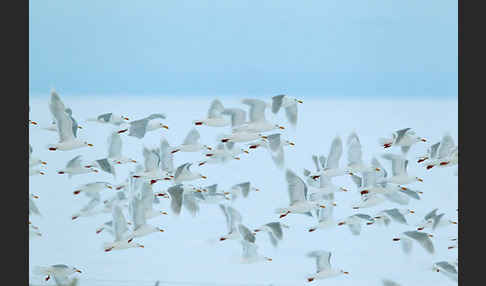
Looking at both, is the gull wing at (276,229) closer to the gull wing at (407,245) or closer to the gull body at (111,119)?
the gull wing at (407,245)

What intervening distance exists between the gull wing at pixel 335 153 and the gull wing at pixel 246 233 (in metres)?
0.52

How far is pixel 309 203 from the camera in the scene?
3.77 m

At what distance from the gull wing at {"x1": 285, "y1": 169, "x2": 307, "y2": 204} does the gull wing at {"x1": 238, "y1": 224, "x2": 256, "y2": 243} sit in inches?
10.5

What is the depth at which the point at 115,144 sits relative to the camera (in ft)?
12.8

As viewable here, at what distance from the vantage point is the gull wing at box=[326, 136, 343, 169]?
147 inches

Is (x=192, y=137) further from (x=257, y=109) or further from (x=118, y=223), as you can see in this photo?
(x=118, y=223)

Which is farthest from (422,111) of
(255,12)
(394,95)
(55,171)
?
(55,171)

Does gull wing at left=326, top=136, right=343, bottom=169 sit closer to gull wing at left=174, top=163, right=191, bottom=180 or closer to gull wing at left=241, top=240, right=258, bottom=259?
gull wing at left=241, top=240, right=258, bottom=259

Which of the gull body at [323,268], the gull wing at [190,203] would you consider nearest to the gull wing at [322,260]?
the gull body at [323,268]

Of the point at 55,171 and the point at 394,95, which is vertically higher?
the point at 394,95

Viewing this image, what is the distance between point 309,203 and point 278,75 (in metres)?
0.66

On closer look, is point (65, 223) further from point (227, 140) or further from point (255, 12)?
point (255, 12)

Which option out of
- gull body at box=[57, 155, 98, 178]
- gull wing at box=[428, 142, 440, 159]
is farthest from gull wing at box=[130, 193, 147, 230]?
gull wing at box=[428, 142, 440, 159]

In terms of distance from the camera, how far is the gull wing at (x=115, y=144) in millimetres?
A: 3900
